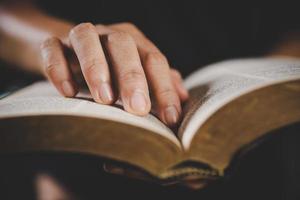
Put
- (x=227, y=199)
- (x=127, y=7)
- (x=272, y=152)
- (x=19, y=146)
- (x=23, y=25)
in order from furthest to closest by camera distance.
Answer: (x=127, y=7), (x=23, y=25), (x=227, y=199), (x=272, y=152), (x=19, y=146)

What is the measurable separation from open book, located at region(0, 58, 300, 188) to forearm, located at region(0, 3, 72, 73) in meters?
0.51

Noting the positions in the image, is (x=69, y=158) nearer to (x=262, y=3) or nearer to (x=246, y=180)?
(x=246, y=180)

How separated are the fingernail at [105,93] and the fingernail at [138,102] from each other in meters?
0.05

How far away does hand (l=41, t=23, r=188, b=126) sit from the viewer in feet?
1.69

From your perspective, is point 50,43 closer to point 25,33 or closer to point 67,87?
point 67,87

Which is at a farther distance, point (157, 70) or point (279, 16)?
point (279, 16)

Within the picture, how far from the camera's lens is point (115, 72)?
1.85ft

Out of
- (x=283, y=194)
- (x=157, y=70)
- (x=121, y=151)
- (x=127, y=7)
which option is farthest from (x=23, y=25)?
(x=283, y=194)

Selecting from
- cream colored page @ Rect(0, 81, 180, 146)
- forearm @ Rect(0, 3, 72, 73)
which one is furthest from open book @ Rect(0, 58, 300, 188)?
forearm @ Rect(0, 3, 72, 73)

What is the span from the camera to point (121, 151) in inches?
17.4

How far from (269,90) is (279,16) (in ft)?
3.25

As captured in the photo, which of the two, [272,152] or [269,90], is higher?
[269,90]

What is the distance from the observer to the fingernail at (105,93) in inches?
20.4

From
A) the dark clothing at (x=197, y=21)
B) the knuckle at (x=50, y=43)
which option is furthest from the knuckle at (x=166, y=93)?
the dark clothing at (x=197, y=21)
